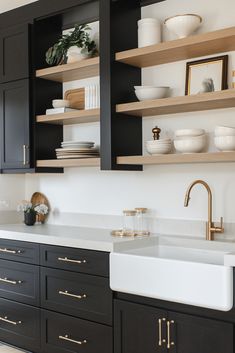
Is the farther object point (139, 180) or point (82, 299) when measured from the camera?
point (139, 180)

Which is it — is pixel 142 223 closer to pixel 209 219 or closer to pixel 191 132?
pixel 209 219

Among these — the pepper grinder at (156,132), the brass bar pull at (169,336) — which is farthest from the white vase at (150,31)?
the brass bar pull at (169,336)

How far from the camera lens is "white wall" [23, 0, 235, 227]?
3.18 metres

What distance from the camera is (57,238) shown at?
3303 mm

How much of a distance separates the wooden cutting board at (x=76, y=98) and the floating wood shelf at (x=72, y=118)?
13 cm

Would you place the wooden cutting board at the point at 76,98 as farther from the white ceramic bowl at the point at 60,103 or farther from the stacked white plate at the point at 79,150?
the stacked white plate at the point at 79,150

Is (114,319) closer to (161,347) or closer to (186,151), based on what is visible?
(161,347)

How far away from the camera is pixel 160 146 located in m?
3.23

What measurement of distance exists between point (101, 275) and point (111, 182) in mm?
930

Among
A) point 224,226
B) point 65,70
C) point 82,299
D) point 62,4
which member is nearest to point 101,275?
point 82,299

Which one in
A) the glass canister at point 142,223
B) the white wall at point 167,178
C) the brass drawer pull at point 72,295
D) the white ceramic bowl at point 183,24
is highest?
the white ceramic bowl at point 183,24

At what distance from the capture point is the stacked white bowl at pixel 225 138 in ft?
9.45

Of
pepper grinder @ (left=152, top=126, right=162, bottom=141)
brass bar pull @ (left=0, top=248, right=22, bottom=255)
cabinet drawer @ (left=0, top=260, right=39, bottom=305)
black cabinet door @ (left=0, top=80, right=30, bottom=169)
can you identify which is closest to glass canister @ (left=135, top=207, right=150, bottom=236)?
pepper grinder @ (left=152, top=126, right=162, bottom=141)

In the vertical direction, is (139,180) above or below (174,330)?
above
